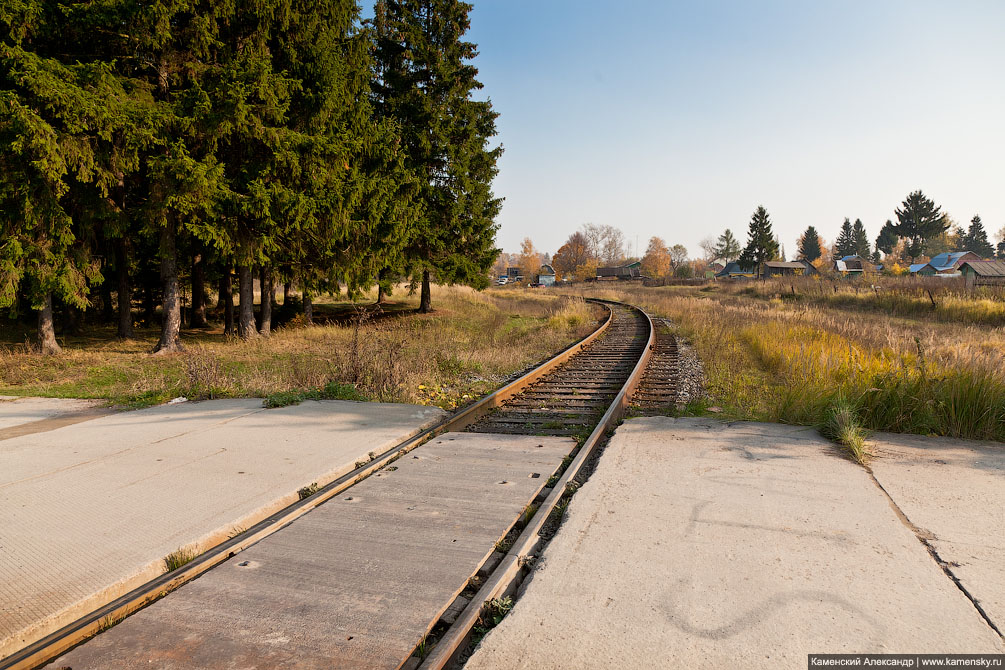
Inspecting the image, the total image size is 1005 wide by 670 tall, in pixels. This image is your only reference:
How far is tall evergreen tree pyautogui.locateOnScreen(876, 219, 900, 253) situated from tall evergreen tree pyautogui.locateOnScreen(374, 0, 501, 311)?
121404 mm

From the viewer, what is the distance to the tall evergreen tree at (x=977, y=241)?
419 ft

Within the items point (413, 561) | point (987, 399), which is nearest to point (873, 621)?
point (413, 561)

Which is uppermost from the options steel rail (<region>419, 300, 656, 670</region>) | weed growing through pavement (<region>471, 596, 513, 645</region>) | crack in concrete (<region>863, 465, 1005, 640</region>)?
crack in concrete (<region>863, 465, 1005, 640</region>)

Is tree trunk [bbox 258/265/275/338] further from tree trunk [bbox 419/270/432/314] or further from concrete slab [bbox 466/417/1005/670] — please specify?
concrete slab [bbox 466/417/1005/670]

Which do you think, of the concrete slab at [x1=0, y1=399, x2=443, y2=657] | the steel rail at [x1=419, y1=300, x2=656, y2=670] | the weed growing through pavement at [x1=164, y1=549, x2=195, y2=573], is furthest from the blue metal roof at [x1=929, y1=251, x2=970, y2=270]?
the weed growing through pavement at [x1=164, y1=549, x2=195, y2=573]

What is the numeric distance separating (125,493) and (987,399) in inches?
319

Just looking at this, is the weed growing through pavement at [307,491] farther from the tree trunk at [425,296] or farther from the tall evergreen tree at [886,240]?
the tall evergreen tree at [886,240]

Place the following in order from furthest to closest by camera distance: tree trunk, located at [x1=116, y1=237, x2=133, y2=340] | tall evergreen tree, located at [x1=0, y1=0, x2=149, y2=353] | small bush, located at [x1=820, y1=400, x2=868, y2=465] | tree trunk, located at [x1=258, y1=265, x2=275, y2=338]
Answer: tree trunk, located at [x1=258, y1=265, x2=275, y2=338]
tree trunk, located at [x1=116, y1=237, x2=133, y2=340]
tall evergreen tree, located at [x1=0, y1=0, x2=149, y2=353]
small bush, located at [x1=820, y1=400, x2=868, y2=465]

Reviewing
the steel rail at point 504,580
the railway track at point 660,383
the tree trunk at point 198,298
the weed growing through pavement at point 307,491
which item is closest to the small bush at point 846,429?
the railway track at point 660,383

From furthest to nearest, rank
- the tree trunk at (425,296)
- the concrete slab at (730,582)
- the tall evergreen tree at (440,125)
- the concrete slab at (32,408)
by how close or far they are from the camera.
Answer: the tree trunk at (425,296) → the tall evergreen tree at (440,125) → the concrete slab at (32,408) → the concrete slab at (730,582)

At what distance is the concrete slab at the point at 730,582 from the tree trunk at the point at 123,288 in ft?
55.5

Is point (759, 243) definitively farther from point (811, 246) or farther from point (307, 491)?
point (307, 491)

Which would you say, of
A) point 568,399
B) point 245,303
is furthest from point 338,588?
point 245,303

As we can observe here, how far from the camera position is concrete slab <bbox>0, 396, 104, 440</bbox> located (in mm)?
6883
